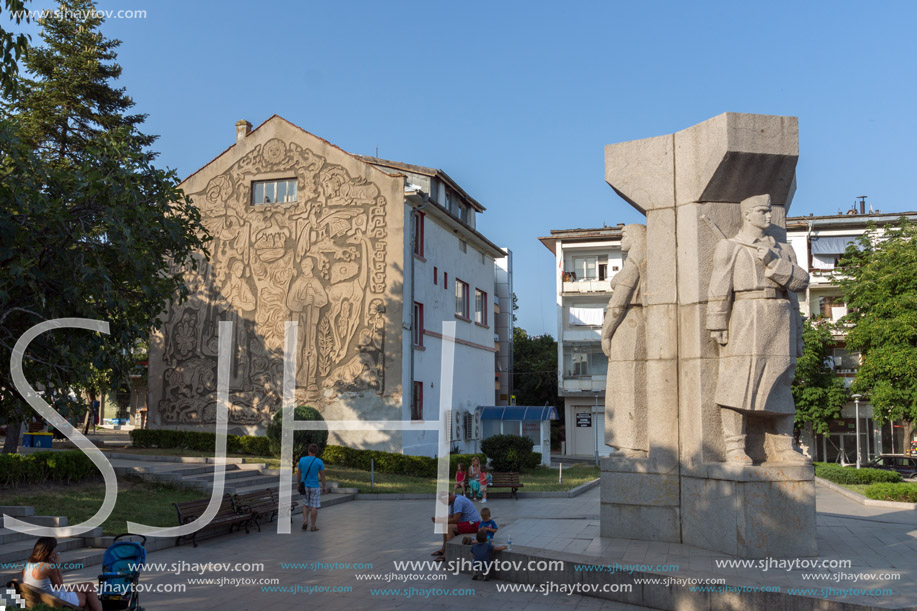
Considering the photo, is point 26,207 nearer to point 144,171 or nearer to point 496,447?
point 144,171

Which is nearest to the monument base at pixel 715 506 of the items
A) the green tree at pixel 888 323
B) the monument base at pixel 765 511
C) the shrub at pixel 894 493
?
the monument base at pixel 765 511

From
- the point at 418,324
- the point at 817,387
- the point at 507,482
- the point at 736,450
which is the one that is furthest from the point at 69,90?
the point at 817,387

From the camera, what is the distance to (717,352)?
9.98 m

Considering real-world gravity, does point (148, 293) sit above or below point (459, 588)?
above

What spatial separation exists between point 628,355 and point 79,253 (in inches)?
337

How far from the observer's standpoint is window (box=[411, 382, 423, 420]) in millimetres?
26984

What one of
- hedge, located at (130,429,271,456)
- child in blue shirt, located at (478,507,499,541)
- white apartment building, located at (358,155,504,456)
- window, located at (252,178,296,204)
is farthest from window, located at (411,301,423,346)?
child in blue shirt, located at (478,507,499,541)

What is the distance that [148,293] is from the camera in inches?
524

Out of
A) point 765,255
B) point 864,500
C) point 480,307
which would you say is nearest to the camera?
point 765,255

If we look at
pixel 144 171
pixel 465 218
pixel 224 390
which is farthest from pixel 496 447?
pixel 144 171

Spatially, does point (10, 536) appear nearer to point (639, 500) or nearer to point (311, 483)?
point (311, 483)

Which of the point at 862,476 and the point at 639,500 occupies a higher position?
the point at 639,500

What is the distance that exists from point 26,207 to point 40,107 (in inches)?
713

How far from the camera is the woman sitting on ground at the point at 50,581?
6953mm
